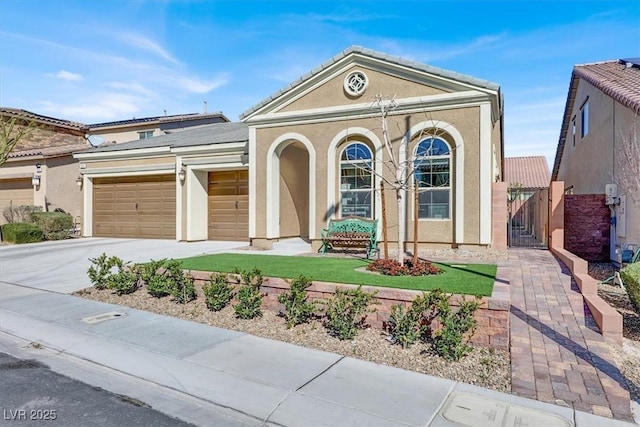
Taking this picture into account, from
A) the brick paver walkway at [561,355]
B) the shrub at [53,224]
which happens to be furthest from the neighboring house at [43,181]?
the brick paver walkway at [561,355]

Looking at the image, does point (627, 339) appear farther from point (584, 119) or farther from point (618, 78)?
point (584, 119)

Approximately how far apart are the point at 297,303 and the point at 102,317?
3.38 metres

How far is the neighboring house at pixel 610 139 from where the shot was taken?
31.3 feet

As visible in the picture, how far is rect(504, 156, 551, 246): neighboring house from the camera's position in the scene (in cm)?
1448

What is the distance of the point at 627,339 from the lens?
5332mm

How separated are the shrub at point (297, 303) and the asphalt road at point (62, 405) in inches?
101

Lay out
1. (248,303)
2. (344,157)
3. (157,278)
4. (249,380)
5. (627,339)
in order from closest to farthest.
→ (249,380) < (627,339) < (248,303) < (157,278) < (344,157)

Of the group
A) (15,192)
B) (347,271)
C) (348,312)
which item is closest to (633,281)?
(348,312)

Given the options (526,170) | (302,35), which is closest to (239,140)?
(302,35)

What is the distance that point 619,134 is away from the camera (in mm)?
10859

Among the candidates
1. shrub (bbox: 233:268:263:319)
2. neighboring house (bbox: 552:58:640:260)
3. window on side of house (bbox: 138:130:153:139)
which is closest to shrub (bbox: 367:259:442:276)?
shrub (bbox: 233:268:263:319)

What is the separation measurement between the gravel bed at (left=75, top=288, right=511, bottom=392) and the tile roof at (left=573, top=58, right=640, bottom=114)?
7584 millimetres

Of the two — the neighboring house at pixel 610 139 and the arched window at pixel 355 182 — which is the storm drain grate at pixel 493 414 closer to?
the neighboring house at pixel 610 139

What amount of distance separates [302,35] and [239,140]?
171 inches
